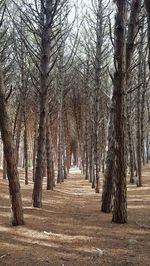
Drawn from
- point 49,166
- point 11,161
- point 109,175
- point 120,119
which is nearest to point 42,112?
point 109,175

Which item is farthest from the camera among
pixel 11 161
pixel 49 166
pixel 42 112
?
pixel 49 166

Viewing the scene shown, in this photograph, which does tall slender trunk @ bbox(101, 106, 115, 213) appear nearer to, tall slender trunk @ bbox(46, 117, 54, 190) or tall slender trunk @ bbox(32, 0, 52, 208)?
tall slender trunk @ bbox(32, 0, 52, 208)

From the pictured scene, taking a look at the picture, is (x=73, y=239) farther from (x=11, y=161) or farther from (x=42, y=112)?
(x=42, y=112)

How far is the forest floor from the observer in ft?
14.8

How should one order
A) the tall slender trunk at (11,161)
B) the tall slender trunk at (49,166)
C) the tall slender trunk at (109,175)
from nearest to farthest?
the tall slender trunk at (11,161) → the tall slender trunk at (109,175) → the tall slender trunk at (49,166)

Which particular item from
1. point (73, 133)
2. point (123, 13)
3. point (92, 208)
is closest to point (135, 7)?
point (123, 13)

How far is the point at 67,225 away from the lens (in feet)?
21.6

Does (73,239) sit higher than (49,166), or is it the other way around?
(49,166)

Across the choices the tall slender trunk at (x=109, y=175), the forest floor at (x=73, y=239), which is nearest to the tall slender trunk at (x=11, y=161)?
the forest floor at (x=73, y=239)

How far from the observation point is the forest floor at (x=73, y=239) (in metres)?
4.50

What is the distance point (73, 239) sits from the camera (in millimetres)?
5512

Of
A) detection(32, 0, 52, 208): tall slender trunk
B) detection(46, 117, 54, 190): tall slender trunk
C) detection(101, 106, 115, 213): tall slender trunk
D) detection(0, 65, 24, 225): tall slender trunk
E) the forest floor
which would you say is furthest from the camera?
detection(46, 117, 54, 190): tall slender trunk

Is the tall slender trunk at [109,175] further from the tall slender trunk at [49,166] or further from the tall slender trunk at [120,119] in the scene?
the tall slender trunk at [49,166]

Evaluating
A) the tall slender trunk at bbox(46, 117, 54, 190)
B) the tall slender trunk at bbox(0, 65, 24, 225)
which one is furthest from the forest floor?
the tall slender trunk at bbox(46, 117, 54, 190)
